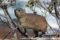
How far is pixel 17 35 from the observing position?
1.86m

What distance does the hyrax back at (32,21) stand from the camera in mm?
1861

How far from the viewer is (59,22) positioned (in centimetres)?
189

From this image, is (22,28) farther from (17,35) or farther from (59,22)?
(59,22)

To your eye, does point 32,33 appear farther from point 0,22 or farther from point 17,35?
point 0,22

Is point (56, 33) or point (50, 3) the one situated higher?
point (50, 3)

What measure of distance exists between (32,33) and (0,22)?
1.23 ft

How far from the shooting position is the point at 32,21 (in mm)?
1872

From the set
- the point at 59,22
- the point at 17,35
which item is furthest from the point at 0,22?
the point at 59,22

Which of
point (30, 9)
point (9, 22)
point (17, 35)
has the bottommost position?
point (17, 35)

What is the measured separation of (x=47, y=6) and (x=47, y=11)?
0.06 m

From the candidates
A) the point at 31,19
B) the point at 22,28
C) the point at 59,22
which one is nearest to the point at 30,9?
the point at 31,19

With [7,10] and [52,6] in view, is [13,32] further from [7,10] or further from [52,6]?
[52,6]

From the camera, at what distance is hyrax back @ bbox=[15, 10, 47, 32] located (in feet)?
6.11

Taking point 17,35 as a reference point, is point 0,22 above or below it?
above
